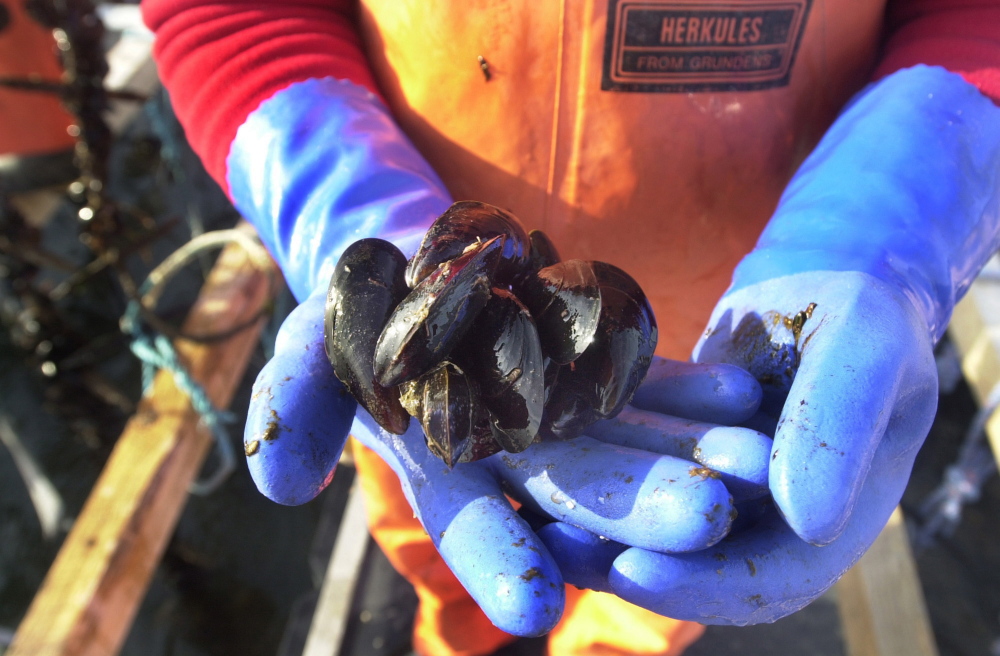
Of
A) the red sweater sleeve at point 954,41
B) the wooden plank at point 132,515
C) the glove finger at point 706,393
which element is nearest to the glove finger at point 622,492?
the glove finger at point 706,393

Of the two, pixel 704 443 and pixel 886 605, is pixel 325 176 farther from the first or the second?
pixel 886 605

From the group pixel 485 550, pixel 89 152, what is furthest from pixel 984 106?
pixel 89 152

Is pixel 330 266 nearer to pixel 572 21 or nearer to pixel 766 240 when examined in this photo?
pixel 572 21

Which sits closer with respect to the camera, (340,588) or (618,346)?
(618,346)

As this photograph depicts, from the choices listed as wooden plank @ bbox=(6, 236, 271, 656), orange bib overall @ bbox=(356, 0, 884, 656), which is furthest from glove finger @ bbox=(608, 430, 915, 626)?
wooden plank @ bbox=(6, 236, 271, 656)

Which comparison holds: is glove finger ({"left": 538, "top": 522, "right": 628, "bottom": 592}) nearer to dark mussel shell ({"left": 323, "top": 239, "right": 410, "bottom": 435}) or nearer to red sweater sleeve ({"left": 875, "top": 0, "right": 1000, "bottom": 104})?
dark mussel shell ({"left": 323, "top": 239, "right": 410, "bottom": 435})

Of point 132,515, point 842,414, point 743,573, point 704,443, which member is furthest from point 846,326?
point 132,515
